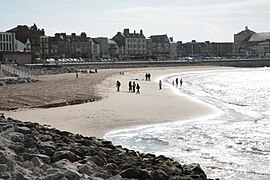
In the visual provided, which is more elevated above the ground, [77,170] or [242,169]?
[77,170]

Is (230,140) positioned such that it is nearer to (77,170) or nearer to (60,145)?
(60,145)

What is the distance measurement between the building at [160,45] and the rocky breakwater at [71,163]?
129575 mm

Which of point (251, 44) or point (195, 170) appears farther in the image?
point (251, 44)

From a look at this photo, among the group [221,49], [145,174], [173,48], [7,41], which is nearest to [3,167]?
[145,174]

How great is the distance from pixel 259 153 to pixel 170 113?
10.4 m

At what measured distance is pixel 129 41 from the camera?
13100cm

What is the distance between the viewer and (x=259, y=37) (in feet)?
510

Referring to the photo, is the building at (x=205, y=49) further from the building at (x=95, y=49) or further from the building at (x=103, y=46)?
the building at (x=95, y=49)

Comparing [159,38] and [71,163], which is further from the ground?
[159,38]

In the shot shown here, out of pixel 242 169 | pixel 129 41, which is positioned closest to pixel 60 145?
pixel 242 169

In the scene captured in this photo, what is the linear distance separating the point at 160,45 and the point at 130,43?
15498 mm

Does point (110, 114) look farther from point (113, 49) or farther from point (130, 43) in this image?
point (130, 43)

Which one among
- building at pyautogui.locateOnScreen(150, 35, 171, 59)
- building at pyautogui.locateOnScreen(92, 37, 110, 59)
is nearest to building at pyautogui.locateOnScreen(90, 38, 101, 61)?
building at pyautogui.locateOnScreen(92, 37, 110, 59)

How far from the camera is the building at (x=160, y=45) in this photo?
466ft
